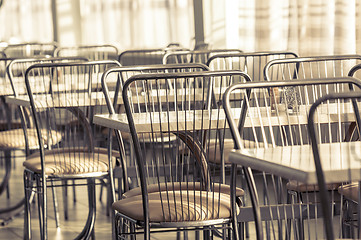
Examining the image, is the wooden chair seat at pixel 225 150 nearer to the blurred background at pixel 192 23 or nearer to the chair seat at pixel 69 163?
the chair seat at pixel 69 163

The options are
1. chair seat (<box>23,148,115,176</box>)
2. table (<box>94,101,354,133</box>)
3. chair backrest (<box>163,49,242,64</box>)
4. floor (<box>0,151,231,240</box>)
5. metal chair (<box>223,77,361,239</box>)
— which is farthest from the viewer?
chair backrest (<box>163,49,242,64</box>)

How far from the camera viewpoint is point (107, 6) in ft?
27.1

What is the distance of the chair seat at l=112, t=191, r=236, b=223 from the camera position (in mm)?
2285

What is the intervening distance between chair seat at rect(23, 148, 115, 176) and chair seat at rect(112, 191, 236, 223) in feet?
2.77

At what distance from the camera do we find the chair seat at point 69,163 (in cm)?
326

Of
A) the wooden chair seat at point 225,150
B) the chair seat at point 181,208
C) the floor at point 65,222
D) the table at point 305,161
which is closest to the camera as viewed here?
the table at point 305,161

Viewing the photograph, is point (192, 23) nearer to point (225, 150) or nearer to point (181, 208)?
point (225, 150)

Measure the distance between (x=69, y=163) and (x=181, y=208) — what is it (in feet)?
3.69

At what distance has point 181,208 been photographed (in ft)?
7.55

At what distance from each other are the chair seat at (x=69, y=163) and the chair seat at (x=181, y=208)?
0.85m

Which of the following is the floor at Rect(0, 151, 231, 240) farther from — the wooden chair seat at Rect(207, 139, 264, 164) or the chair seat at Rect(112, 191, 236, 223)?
the chair seat at Rect(112, 191, 236, 223)

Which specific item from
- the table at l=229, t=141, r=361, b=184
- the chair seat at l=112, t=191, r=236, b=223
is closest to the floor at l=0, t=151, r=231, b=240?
the chair seat at l=112, t=191, r=236, b=223

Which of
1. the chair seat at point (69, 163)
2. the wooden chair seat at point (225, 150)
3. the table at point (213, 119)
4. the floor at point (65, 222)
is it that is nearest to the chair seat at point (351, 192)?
the table at point (213, 119)

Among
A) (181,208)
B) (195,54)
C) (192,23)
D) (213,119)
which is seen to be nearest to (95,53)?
(192,23)
